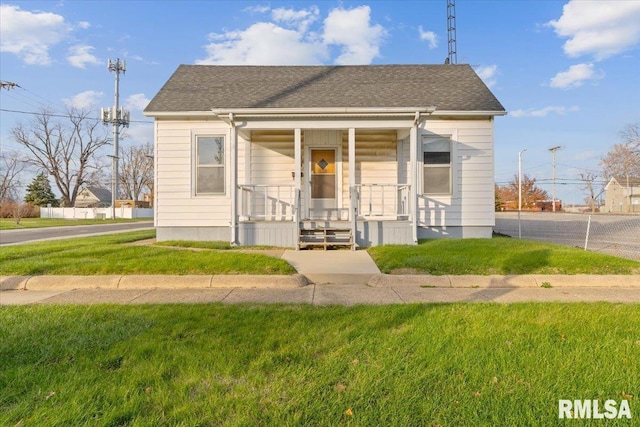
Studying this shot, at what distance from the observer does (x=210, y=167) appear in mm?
9562

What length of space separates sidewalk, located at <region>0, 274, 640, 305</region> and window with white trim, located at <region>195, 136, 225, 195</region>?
4.34 m

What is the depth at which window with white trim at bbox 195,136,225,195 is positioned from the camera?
9562 mm

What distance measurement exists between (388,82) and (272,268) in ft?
24.4

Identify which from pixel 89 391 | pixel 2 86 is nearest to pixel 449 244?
pixel 89 391

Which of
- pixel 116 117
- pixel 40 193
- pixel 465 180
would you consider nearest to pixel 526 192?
pixel 465 180

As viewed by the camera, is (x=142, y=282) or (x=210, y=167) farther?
(x=210, y=167)

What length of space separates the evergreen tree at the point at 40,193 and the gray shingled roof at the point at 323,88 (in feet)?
173

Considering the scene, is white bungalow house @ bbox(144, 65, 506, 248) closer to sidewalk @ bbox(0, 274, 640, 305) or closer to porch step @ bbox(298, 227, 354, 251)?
porch step @ bbox(298, 227, 354, 251)

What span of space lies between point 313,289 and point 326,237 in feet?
10.5

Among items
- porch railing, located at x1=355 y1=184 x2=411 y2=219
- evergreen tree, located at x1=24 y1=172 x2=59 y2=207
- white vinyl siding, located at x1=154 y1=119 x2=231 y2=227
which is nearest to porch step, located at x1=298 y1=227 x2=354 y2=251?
porch railing, located at x1=355 y1=184 x2=411 y2=219

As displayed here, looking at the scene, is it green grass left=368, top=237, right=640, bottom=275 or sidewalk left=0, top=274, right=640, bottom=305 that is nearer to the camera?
sidewalk left=0, top=274, right=640, bottom=305

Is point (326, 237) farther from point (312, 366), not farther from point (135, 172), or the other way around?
point (135, 172)

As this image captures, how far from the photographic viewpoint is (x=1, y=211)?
32969 millimetres

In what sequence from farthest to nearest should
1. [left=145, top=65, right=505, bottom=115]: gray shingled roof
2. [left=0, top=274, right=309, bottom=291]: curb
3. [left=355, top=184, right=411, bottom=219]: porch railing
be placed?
[left=355, top=184, right=411, bottom=219]: porch railing, [left=145, top=65, right=505, bottom=115]: gray shingled roof, [left=0, top=274, right=309, bottom=291]: curb
